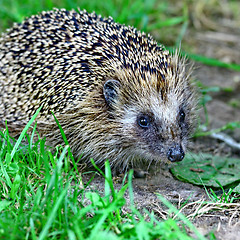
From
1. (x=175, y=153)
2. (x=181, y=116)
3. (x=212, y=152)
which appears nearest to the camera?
(x=175, y=153)

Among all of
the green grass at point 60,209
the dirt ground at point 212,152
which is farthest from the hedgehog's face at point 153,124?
the green grass at point 60,209

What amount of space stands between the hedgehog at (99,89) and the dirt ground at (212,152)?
1.03 feet

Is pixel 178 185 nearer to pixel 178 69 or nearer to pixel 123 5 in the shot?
pixel 178 69

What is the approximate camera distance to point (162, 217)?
3.43 m

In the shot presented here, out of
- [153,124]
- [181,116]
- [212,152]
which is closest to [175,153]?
[153,124]

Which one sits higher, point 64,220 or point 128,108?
point 128,108

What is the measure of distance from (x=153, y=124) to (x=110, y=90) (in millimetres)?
569

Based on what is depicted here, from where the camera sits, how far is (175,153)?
A: 12.2ft

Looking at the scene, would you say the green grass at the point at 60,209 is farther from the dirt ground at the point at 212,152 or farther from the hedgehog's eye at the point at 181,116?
the hedgehog's eye at the point at 181,116

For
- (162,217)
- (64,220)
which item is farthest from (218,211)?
(64,220)

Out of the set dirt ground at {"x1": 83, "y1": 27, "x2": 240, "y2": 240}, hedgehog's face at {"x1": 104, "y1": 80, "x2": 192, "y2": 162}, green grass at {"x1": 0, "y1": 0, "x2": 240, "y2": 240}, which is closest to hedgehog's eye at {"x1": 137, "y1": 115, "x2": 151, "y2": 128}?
hedgehog's face at {"x1": 104, "y1": 80, "x2": 192, "y2": 162}

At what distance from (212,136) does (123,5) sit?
305 centimetres

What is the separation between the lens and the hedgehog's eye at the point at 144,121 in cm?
396

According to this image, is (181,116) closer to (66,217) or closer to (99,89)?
(99,89)
